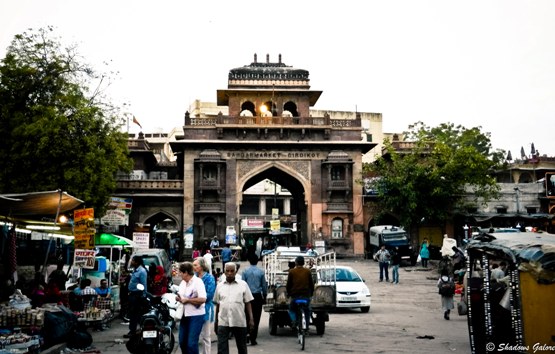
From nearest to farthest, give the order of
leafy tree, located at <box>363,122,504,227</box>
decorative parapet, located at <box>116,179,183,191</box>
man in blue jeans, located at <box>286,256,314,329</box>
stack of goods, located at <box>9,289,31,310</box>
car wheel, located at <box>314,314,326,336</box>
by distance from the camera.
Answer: stack of goods, located at <box>9,289,31,310</box> → man in blue jeans, located at <box>286,256,314,329</box> → car wheel, located at <box>314,314,326,336</box> → leafy tree, located at <box>363,122,504,227</box> → decorative parapet, located at <box>116,179,183,191</box>

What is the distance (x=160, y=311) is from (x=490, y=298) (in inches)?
204

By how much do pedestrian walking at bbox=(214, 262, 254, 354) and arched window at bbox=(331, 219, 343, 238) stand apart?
2657cm

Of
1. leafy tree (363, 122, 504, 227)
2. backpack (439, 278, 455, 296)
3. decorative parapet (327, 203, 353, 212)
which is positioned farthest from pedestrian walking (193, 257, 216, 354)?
decorative parapet (327, 203, 353, 212)

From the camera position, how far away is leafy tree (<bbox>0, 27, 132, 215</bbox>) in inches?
826

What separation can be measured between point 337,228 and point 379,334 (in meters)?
23.6

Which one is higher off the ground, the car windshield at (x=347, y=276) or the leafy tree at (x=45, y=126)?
the leafy tree at (x=45, y=126)

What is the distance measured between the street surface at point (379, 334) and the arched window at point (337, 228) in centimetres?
1688

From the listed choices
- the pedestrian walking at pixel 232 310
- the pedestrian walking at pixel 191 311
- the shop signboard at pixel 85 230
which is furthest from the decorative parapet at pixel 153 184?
the pedestrian walking at pixel 191 311

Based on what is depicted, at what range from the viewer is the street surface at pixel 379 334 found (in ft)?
31.4

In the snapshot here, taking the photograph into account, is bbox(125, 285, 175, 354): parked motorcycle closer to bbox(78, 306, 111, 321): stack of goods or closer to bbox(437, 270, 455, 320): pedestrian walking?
bbox(78, 306, 111, 321): stack of goods

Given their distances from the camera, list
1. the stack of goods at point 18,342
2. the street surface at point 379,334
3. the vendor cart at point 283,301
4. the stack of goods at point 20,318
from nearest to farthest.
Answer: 1. the stack of goods at point 18,342
2. the stack of goods at point 20,318
3. the street surface at point 379,334
4. the vendor cart at point 283,301

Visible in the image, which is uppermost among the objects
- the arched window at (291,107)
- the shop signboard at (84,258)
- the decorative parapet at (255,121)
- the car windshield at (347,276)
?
the arched window at (291,107)

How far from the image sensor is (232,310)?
7758 mm

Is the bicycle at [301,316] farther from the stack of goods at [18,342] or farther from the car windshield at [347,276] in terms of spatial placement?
the car windshield at [347,276]
